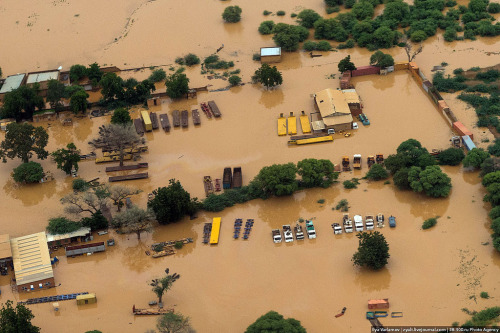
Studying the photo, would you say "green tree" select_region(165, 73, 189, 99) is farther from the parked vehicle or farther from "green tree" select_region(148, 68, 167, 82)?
the parked vehicle

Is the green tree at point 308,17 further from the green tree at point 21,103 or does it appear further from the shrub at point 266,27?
the green tree at point 21,103

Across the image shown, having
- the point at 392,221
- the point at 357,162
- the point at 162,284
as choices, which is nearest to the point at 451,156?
the point at 357,162

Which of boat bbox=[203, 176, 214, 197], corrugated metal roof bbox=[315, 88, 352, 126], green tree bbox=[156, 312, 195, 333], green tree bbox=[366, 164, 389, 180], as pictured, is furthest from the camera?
corrugated metal roof bbox=[315, 88, 352, 126]

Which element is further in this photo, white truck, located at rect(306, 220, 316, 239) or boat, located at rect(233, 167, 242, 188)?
boat, located at rect(233, 167, 242, 188)

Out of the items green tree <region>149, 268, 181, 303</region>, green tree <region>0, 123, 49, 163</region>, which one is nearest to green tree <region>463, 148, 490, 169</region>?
green tree <region>149, 268, 181, 303</region>

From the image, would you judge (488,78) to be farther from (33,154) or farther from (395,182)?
(33,154)

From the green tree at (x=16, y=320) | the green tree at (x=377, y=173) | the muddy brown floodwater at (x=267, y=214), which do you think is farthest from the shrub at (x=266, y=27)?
the green tree at (x=16, y=320)

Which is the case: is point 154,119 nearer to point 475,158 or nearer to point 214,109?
point 214,109
